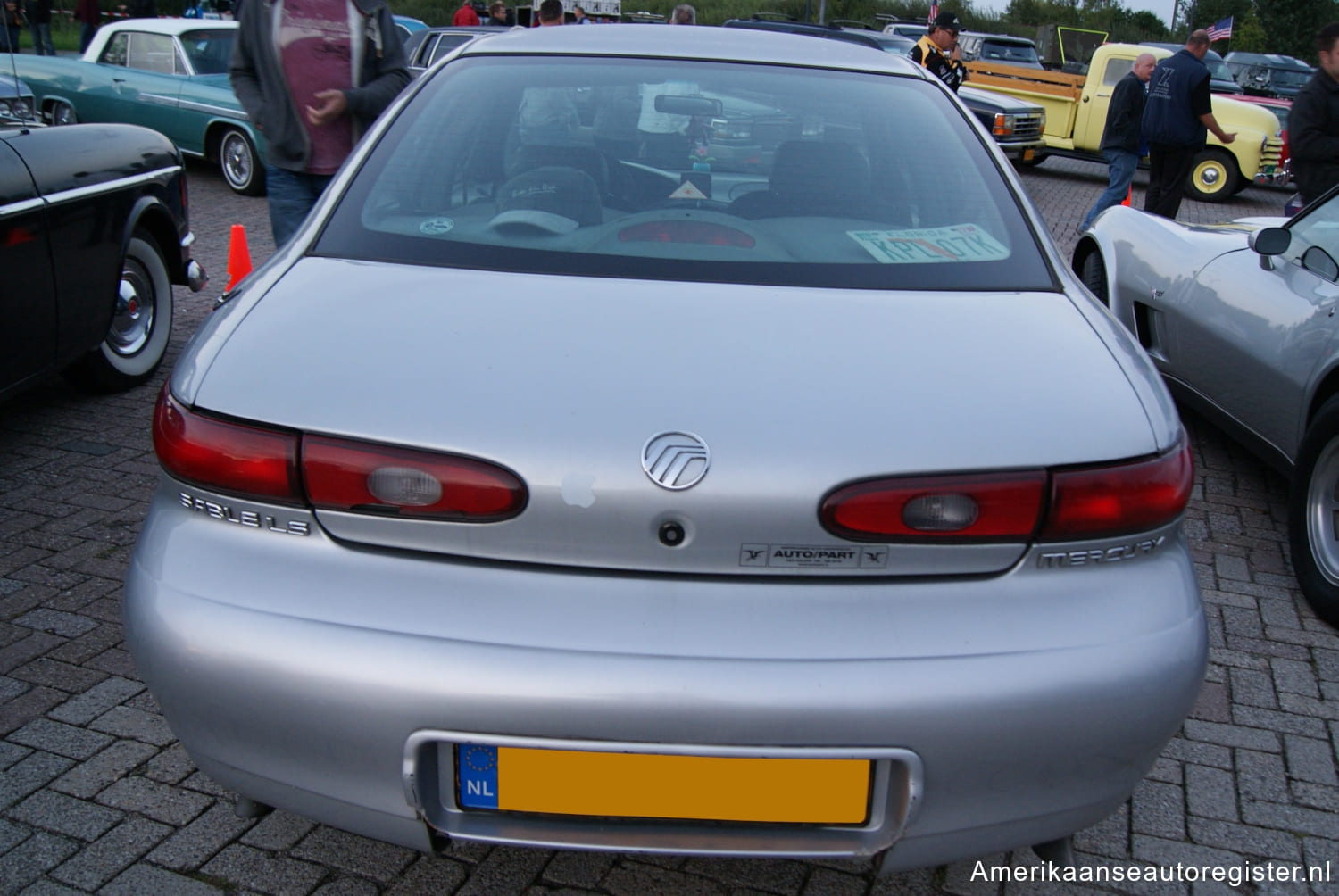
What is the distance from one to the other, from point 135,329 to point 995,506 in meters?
4.36

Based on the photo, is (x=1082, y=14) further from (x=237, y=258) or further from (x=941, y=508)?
(x=941, y=508)

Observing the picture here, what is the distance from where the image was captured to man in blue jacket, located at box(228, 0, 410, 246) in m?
4.23

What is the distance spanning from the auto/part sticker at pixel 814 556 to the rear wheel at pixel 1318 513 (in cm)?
240

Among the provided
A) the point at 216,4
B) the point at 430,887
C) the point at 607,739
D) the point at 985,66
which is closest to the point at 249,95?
the point at 430,887

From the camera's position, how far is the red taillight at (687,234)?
2.19 metres

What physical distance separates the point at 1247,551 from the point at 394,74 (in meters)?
3.67

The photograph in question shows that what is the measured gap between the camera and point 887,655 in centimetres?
157

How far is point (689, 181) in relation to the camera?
2414 mm

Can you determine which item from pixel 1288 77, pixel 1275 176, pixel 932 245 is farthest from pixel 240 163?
pixel 1288 77

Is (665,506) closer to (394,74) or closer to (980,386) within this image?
(980,386)

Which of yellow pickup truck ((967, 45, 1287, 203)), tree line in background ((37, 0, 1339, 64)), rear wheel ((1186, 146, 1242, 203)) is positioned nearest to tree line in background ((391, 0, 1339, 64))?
tree line in background ((37, 0, 1339, 64))

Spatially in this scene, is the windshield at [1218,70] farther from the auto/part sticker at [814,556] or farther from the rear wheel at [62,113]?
the auto/part sticker at [814,556]

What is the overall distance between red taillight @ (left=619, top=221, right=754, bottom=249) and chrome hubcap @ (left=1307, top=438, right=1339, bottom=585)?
2.31 m

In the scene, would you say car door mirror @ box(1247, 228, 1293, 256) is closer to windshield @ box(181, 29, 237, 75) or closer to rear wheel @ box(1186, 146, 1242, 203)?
windshield @ box(181, 29, 237, 75)
